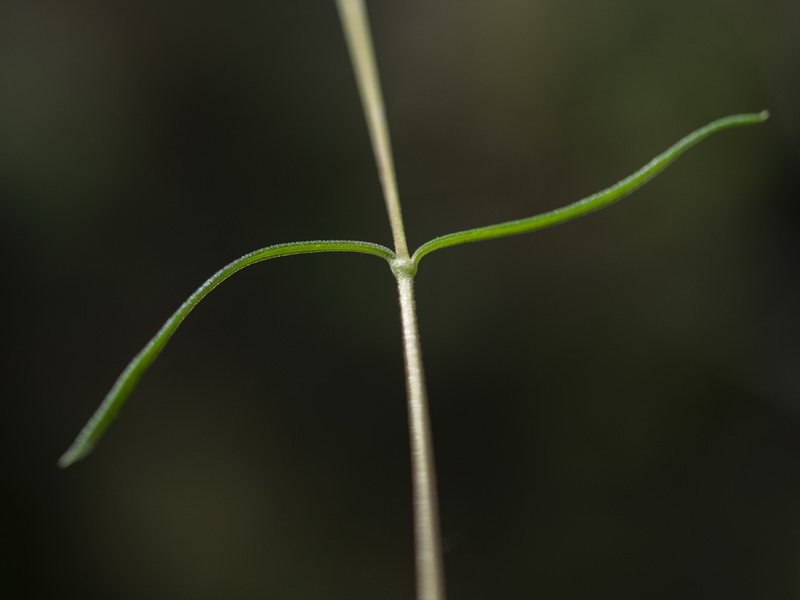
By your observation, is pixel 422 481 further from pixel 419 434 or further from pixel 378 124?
pixel 378 124

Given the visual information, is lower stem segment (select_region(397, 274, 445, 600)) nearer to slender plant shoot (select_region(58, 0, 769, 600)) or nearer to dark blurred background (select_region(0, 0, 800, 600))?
slender plant shoot (select_region(58, 0, 769, 600))

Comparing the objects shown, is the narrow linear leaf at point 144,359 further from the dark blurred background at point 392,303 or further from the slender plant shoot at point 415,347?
the dark blurred background at point 392,303

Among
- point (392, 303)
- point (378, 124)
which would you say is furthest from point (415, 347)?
point (392, 303)

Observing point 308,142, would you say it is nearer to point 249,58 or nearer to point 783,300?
point 249,58

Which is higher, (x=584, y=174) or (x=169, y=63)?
(x=169, y=63)

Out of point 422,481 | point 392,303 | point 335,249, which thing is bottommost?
point 422,481

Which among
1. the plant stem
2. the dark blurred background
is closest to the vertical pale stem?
the plant stem

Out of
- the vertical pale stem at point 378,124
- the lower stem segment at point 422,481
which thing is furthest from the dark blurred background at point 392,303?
the lower stem segment at point 422,481

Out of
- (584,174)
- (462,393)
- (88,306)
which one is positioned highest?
(584,174)

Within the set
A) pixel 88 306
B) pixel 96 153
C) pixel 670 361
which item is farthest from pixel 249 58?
pixel 670 361
